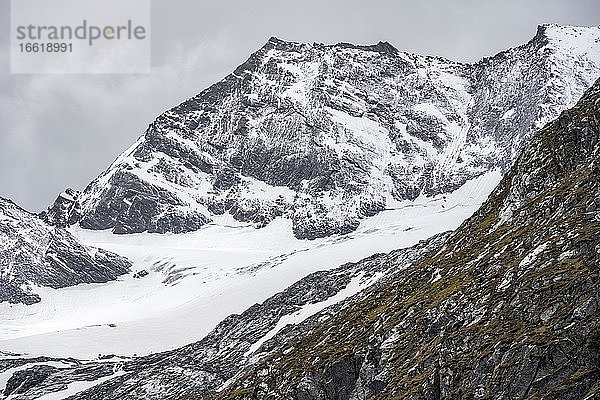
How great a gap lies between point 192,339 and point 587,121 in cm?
11120

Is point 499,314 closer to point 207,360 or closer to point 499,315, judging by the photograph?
point 499,315

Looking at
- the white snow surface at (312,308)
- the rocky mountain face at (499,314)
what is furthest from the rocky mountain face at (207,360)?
the rocky mountain face at (499,314)

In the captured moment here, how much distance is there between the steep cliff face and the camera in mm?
35594

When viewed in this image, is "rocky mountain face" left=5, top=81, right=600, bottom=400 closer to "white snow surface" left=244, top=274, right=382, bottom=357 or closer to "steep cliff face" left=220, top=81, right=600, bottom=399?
"steep cliff face" left=220, top=81, right=600, bottom=399

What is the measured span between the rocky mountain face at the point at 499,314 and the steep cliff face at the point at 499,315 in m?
0.09

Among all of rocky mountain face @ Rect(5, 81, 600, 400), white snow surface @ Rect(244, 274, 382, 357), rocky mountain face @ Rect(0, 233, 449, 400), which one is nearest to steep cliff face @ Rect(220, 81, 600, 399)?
rocky mountain face @ Rect(5, 81, 600, 400)

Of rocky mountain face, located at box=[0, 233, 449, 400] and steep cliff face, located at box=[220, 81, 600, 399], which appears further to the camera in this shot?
rocky mountain face, located at box=[0, 233, 449, 400]

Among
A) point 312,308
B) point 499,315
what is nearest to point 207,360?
point 312,308

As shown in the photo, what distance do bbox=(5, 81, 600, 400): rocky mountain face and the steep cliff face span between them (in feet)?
0.29

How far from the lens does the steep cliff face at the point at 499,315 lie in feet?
117

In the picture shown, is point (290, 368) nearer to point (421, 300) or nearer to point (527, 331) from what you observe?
point (421, 300)

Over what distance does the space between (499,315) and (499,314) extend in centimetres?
16

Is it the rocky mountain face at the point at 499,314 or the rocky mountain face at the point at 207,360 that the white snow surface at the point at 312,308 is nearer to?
the rocky mountain face at the point at 207,360

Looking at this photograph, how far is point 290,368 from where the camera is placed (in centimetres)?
6306
